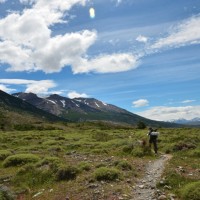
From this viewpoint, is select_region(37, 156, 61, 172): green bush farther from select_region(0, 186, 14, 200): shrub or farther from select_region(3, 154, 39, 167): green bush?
select_region(0, 186, 14, 200): shrub

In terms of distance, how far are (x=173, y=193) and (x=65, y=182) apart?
700 centimetres

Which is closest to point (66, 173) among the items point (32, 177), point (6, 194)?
point (32, 177)

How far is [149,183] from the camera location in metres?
18.5

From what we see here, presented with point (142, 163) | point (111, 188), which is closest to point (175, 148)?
point (142, 163)

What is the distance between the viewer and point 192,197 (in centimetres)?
1466

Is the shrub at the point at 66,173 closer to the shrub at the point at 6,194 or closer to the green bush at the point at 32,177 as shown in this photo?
the green bush at the point at 32,177

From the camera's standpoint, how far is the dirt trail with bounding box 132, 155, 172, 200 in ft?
52.6

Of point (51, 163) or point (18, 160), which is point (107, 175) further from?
point (18, 160)

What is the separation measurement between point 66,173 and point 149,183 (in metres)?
5.56

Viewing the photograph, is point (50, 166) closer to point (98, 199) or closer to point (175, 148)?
point (98, 199)

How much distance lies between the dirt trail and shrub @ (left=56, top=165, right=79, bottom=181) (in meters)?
4.41

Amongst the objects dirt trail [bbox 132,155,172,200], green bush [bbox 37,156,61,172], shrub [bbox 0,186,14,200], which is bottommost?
shrub [bbox 0,186,14,200]

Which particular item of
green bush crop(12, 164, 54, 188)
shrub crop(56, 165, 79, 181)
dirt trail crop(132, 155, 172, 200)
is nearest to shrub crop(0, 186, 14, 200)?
green bush crop(12, 164, 54, 188)

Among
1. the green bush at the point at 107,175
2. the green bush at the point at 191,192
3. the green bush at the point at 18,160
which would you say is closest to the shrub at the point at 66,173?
the green bush at the point at 107,175
